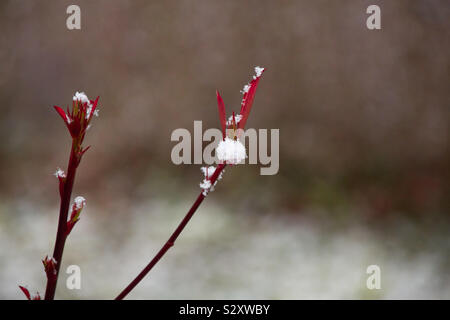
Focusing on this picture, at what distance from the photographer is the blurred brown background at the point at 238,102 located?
1171 millimetres

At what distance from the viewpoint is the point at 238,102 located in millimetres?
1268

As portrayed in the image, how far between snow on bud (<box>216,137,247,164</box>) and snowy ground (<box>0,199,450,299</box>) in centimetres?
79

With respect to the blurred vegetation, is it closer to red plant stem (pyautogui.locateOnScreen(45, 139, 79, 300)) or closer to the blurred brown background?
the blurred brown background

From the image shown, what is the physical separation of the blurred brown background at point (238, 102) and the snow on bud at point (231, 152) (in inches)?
38.4

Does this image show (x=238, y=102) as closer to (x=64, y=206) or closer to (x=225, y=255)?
(x=225, y=255)

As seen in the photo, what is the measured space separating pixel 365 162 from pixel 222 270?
49 cm

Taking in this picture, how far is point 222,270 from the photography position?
1.00 m

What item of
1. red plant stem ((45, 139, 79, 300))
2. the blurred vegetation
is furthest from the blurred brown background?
red plant stem ((45, 139, 79, 300))

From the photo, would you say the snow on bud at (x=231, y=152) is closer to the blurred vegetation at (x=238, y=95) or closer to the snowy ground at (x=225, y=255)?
the snowy ground at (x=225, y=255)

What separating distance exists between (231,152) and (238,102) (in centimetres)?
111

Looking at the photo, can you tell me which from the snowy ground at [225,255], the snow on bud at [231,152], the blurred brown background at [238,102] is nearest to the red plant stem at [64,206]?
the snow on bud at [231,152]

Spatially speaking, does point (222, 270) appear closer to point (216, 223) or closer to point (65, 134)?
point (216, 223)
